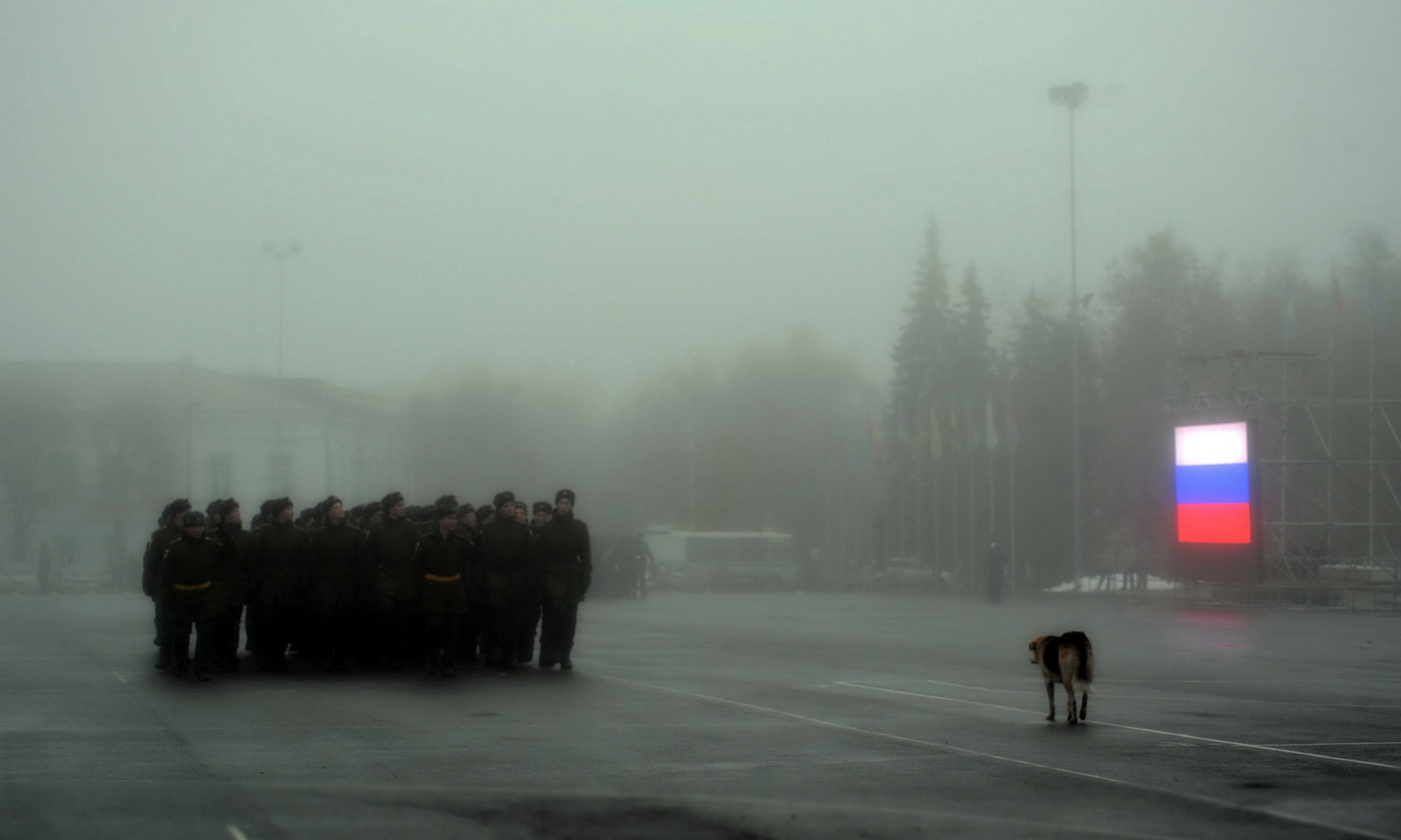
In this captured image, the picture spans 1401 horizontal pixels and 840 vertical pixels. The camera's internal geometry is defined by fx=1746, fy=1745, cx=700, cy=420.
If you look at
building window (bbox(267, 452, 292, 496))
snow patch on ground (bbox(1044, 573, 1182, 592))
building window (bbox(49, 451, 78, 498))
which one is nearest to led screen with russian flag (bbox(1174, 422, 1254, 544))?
snow patch on ground (bbox(1044, 573, 1182, 592))

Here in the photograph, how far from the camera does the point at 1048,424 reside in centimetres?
7606

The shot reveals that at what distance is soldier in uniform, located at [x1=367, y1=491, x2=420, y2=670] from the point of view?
19188mm

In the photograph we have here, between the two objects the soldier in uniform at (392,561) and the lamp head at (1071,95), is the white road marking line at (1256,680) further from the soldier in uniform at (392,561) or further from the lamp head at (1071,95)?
the lamp head at (1071,95)

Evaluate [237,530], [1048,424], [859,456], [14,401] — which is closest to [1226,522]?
[237,530]

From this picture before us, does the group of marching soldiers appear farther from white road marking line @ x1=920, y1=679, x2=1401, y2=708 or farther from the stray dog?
the stray dog

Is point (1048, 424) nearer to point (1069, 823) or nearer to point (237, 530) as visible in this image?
point (237, 530)

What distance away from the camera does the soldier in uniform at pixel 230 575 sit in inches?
734

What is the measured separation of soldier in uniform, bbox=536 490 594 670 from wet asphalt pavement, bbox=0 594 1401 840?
0.87 m

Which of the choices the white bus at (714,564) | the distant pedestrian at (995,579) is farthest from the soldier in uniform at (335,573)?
the white bus at (714,564)

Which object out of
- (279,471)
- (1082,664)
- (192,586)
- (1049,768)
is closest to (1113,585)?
(192,586)

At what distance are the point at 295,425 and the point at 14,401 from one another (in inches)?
579

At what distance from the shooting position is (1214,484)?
4081 cm

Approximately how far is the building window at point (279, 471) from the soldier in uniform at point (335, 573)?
64708mm

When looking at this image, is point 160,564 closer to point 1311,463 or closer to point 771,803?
point 771,803
